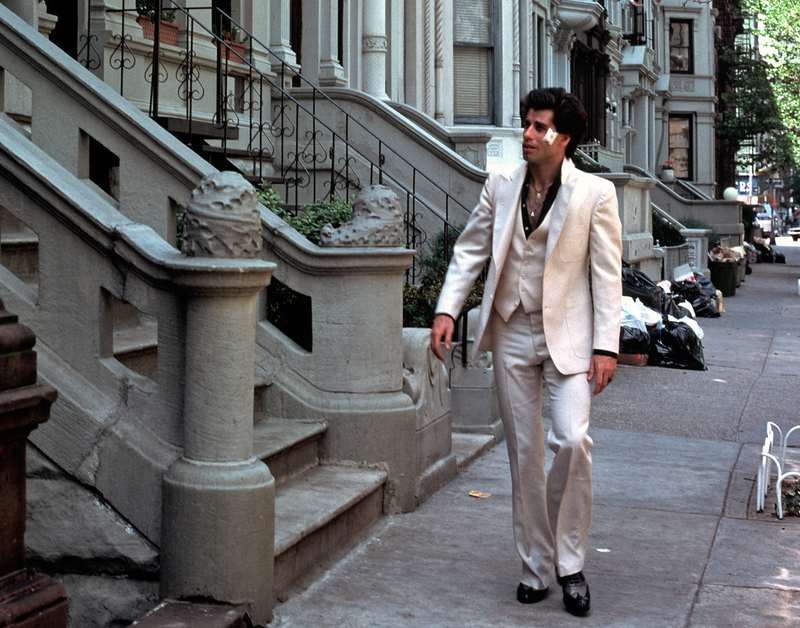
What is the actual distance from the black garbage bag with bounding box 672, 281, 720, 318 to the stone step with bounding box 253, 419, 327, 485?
1326 centimetres

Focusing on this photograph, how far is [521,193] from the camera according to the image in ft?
14.2

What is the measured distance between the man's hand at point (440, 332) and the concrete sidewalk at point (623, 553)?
3.43 ft

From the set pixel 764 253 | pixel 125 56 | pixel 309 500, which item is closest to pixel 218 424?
pixel 309 500

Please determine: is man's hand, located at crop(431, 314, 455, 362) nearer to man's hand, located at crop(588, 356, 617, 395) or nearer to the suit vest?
the suit vest

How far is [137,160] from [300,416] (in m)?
1.57

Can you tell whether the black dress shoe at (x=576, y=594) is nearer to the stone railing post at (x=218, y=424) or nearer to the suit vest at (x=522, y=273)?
the suit vest at (x=522, y=273)

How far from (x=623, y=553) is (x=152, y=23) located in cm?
707

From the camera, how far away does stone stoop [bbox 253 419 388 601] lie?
437 cm

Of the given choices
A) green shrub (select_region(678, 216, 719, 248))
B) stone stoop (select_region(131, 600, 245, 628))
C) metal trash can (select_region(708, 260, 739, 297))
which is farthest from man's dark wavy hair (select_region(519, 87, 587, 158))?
green shrub (select_region(678, 216, 719, 248))

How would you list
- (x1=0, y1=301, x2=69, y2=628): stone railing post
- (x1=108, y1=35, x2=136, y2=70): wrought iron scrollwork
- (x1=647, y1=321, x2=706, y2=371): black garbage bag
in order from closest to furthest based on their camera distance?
(x1=0, y1=301, x2=69, y2=628): stone railing post, (x1=108, y1=35, x2=136, y2=70): wrought iron scrollwork, (x1=647, y1=321, x2=706, y2=371): black garbage bag

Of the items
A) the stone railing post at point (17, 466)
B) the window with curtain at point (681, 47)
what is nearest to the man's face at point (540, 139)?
the stone railing post at point (17, 466)

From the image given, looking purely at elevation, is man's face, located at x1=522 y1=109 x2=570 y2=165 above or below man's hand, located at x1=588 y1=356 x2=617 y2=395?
above

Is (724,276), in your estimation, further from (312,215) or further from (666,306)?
(312,215)

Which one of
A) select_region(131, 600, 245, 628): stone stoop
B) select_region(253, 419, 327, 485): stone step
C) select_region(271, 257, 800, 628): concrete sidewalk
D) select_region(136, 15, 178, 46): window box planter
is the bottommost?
select_region(271, 257, 800, 628): concrete sidewalk
